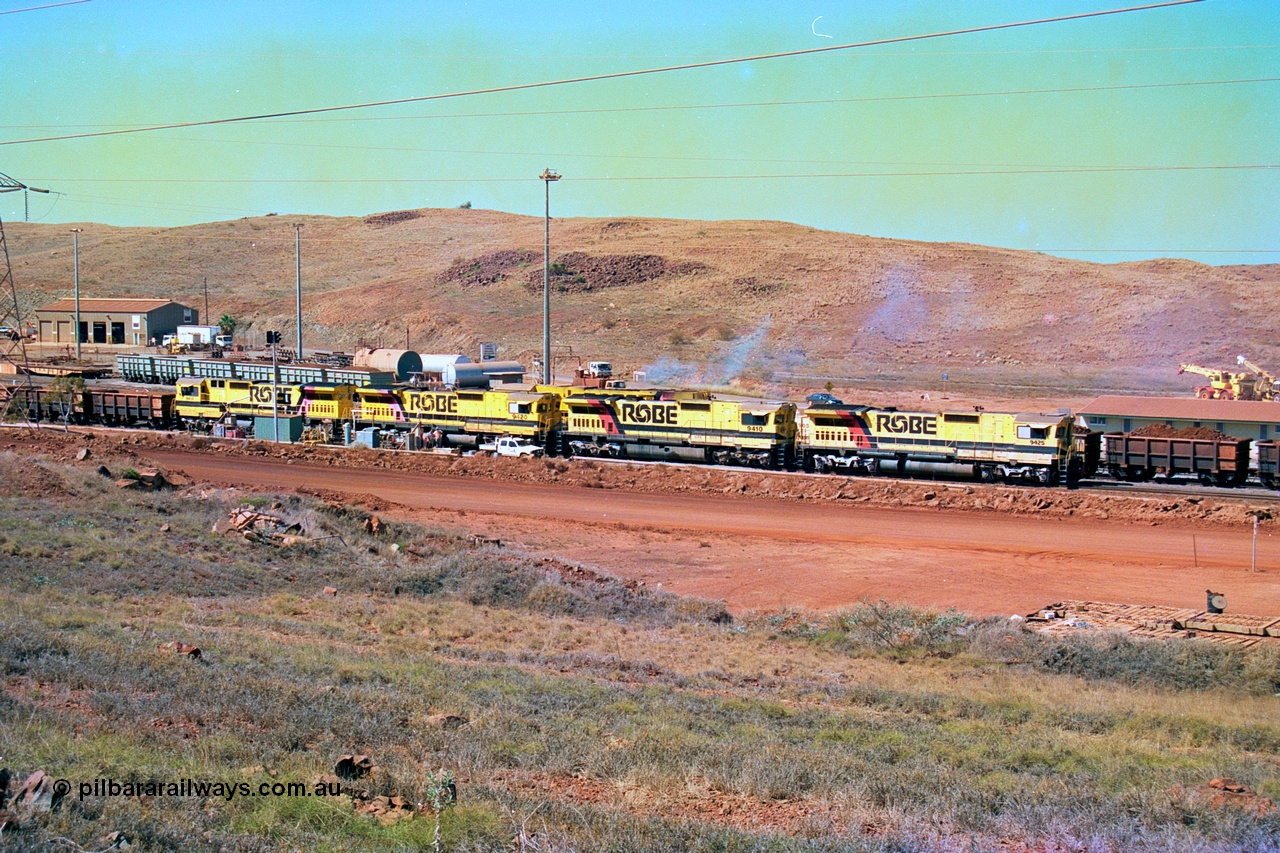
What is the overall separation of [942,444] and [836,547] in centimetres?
1180

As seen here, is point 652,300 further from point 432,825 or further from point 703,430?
point 432,825

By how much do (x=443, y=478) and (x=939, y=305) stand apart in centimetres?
7860

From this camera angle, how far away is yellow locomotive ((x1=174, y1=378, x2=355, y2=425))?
173ft

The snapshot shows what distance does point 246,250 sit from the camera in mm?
169875

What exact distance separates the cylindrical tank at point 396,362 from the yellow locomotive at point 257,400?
17.5 metres

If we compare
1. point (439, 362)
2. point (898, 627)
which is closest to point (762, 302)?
point (439, 362)

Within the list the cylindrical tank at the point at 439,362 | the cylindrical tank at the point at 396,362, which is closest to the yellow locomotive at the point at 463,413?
the cylindrical tank at the point at 396,362

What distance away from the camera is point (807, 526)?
33938mm

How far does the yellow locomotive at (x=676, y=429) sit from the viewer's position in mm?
43906

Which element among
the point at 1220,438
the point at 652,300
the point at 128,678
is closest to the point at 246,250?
the point at 652,300

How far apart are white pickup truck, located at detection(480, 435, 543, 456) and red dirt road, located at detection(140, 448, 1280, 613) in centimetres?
473

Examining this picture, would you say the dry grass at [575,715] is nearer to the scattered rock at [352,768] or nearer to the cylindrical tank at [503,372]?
the scattered rock at [352,768]

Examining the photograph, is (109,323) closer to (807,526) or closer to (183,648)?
(807,526)

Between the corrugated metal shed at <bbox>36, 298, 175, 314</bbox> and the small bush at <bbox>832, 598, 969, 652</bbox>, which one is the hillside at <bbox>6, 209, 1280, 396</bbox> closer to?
the corrugated metal shed at <bbox>36, 298, 175, 314</bbox>
